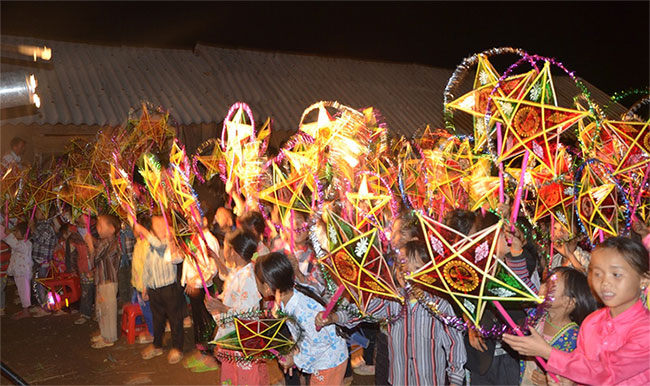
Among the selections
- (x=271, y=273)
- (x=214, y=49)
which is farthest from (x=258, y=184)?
(x=214, y=49)

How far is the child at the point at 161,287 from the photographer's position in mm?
6180

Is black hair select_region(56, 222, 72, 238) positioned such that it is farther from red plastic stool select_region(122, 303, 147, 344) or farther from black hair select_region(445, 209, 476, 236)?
black hair select_region(445, 209, 476, 236)

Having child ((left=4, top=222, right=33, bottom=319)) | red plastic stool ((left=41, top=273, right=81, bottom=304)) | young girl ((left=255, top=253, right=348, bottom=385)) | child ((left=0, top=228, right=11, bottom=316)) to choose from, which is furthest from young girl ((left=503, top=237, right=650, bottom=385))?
child ((left=0, top=228, right=11, bottom=316))

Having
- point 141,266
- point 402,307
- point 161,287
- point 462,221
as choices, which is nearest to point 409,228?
point 462,221

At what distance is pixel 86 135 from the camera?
10.8 m

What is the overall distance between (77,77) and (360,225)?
32.2 ft

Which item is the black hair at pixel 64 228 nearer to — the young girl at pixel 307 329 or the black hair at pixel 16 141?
the black hair at pixel 16 141

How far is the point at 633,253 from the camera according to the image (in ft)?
8.83

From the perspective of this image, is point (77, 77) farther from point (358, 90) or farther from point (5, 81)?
point (5, 81)

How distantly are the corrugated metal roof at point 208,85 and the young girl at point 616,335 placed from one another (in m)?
9.20

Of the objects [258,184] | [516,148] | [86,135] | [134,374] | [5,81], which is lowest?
[134,374]

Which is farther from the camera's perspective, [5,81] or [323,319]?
[5,81]

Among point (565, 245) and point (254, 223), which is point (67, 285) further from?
point (565, 245)

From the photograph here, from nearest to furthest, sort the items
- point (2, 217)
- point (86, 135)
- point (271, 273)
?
point (271, 273) < point (2, 217) < point (86, 135)
